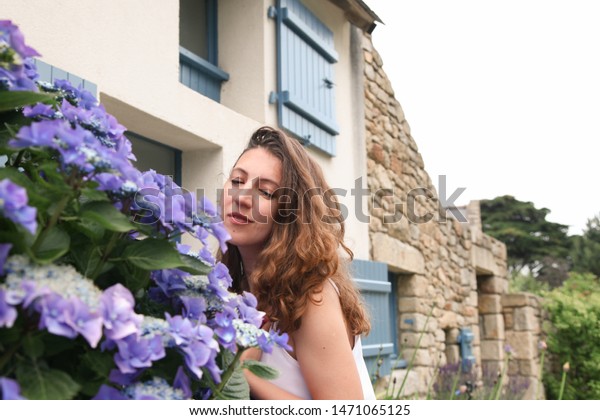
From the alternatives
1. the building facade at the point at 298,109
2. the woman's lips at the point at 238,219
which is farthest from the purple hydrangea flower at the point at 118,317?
the building facade at the point at 298,109

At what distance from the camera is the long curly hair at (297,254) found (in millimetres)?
1722

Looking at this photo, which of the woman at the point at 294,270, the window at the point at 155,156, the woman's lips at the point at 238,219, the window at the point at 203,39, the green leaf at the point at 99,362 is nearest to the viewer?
the green leaf at the point at 99,362

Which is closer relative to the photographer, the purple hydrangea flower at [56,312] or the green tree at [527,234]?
the purple hydrangea flower at [56,312]

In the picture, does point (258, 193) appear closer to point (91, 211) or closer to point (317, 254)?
point (317, 254)

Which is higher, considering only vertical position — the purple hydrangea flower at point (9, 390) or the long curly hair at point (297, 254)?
the long curly hair at point (297, 254)

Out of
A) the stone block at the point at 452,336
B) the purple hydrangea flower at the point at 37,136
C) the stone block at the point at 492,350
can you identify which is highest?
the purple hydrangea flower at the point at 37,136

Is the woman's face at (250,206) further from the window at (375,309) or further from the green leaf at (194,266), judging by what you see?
the window at (375,309)

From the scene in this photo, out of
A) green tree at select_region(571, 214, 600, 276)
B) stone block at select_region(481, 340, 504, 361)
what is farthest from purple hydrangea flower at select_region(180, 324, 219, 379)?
green tree at select_region(571, 214, 600, 276)

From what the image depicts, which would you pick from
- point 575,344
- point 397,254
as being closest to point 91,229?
point 397,254

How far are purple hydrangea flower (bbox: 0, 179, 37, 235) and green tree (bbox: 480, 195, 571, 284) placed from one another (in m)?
29.6

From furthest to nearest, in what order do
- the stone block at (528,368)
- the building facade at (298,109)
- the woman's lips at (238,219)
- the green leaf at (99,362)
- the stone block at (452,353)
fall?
the stone block at (528,368) < the stone block at (452,353) < the building facade at (298,109) < the woman's lips at (238,219) < the green leaf at (99,362)

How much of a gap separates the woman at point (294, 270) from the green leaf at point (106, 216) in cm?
87

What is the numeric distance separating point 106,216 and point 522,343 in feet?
33.2

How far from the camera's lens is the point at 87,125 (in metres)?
0.98
